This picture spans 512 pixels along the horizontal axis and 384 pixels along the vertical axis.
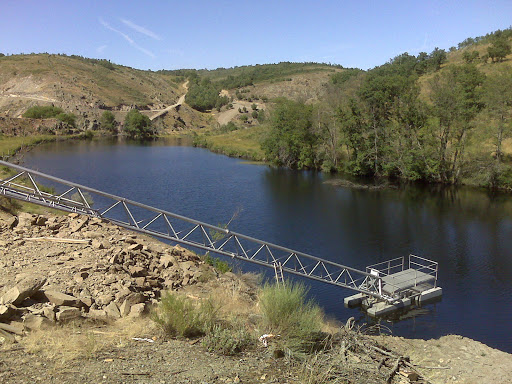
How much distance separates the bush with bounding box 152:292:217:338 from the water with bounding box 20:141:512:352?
11622 millimetres

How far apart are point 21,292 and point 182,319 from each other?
4.22 meters

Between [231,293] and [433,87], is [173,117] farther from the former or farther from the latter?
[231,293]

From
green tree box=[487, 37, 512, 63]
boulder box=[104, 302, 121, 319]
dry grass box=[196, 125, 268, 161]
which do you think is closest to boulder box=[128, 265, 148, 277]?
boulder box=[104, 302, 121, 319]

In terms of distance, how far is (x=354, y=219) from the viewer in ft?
128

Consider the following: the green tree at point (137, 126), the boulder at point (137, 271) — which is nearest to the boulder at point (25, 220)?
the boulder at point (137, 271)

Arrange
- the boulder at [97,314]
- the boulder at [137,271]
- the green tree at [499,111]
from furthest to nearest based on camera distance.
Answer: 1. the green tree at [499,111]
2. the boulder at [137,271]
3. the boulder at [97,314]

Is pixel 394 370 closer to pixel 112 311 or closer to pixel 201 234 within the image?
pixel 112 311

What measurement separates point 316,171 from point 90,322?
183 feet

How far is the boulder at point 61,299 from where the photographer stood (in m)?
12.3

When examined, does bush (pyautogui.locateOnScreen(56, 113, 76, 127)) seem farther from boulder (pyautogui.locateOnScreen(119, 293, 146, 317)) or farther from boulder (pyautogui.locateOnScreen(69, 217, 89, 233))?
boulder (pyautogui.locateOnScreen(119, 293, 146, 317))

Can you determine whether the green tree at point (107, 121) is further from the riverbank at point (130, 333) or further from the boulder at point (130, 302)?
the boulder at point (130, 302)

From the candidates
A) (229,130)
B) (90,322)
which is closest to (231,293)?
(90,322)

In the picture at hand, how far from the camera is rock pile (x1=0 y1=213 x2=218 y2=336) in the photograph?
38.1 feet

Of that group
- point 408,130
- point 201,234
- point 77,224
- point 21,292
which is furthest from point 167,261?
point 408,130
